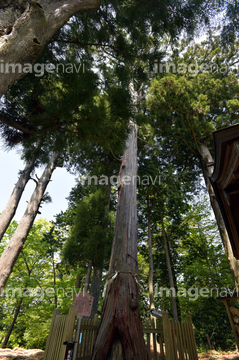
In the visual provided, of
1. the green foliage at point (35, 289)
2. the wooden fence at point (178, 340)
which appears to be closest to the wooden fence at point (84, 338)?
the wooden fence at point (178, 340)

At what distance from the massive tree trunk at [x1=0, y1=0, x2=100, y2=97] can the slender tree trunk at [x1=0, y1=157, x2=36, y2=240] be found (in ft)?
15.7

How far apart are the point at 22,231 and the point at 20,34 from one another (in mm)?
6095

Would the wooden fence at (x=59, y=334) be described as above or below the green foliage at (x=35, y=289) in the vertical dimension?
below

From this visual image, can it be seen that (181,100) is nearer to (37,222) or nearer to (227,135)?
(227,135)

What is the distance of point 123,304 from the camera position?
8.55 feet

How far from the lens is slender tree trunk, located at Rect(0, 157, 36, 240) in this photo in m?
6.37

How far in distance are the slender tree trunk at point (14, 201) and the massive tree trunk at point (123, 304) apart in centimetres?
421

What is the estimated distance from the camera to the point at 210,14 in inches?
167

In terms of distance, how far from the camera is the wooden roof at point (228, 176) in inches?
87.0

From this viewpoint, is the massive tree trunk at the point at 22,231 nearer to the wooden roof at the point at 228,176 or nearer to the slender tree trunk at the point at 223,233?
the wooden roof at the point at 228,176

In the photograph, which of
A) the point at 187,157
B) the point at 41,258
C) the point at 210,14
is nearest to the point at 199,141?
the point at 187,157

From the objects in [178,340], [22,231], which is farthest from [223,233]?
[22,231]

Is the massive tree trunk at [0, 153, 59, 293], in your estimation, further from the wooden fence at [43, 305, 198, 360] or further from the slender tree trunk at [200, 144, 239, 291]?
the slender tree trunk at [200, 144, 239, 291]

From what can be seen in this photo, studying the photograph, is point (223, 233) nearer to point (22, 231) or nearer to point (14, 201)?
point (22, 231)
